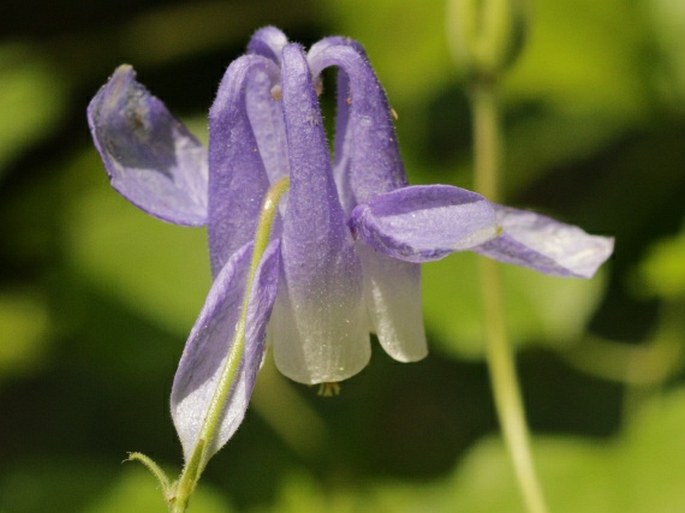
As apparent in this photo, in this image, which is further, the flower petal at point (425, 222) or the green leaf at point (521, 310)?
the green leaf at point (521, 310)

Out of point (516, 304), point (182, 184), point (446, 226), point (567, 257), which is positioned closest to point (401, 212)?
point (446, 226)

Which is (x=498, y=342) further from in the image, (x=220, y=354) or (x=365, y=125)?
(x=220, y=354)

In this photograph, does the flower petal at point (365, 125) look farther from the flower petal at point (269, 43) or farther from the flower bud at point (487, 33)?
the flower bud at point (487, 33)

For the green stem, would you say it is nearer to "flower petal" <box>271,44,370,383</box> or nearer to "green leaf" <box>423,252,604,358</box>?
"flower petal" <box>271,44,370,383</box>

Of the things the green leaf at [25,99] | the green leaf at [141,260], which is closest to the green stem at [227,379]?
the green leaf at [141,260]

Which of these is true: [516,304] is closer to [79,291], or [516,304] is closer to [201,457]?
[79,291]

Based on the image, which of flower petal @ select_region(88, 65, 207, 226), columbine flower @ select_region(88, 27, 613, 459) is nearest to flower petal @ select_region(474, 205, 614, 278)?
columbine flower @ select_region(88, 27, 613, 459)
